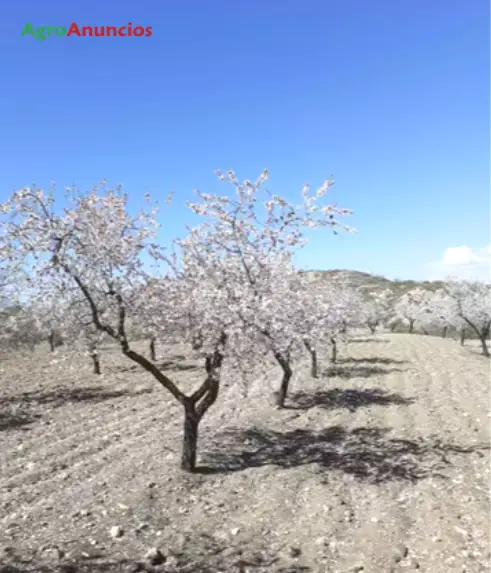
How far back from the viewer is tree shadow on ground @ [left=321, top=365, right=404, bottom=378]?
29484 mm

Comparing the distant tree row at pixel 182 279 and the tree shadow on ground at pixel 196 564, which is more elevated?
the distant tree row at pixel 182 279

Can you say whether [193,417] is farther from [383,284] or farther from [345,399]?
[383,284]

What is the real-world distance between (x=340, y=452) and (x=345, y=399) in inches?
314

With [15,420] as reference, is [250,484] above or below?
below

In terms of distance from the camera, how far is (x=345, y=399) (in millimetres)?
22719

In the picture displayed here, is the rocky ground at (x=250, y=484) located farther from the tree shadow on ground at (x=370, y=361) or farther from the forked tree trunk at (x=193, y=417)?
the tree shadow on ground at (x=370, y=361)

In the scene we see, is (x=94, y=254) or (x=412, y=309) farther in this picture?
(x=412, y=309)

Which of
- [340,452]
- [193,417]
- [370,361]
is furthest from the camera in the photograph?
[370,361]

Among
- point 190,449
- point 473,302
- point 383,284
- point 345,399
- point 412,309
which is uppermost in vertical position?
point 383,284

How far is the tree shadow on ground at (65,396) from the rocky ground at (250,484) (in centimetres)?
13

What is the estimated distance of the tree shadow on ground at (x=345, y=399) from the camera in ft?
70.4

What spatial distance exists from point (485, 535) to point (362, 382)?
17.8 metres

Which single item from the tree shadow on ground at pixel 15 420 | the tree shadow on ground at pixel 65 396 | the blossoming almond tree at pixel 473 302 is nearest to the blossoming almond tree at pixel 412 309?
the blossoming almond tree at pixel 473 302

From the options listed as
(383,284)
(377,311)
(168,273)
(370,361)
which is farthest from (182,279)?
(383,284)
